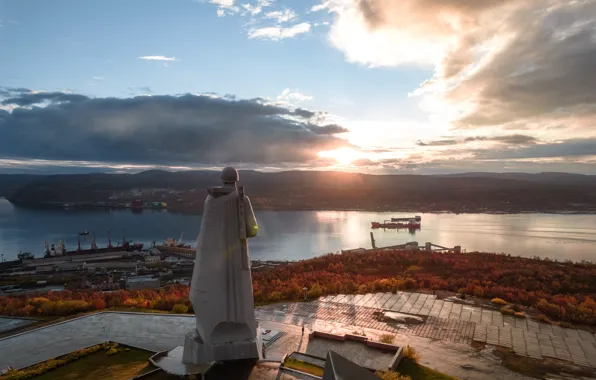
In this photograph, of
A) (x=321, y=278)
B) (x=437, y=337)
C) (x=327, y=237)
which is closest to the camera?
(x=437, y=337)

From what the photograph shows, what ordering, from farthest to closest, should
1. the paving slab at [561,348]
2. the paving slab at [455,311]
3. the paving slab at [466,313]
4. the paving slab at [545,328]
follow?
the paving slab at [455,311]
the paving slab at [466,313]
the paving slab at [545,328]
the paving slab at [561,348]

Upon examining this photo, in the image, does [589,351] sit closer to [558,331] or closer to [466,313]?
[558,331]

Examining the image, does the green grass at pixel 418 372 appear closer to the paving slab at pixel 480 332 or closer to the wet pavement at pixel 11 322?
the paving slab at pixel 480 332

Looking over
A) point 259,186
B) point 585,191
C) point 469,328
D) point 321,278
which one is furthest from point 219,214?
point 585,191

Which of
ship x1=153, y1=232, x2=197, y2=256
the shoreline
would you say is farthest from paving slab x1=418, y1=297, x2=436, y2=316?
the shoreline

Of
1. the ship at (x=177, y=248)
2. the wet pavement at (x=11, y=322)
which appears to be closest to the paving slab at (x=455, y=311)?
the wet pavement at (x=11, y=322)

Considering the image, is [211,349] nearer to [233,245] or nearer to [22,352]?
[233,245]

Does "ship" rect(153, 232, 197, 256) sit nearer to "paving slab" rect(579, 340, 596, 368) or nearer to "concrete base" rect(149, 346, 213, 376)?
"concrete base" rect(149, 346, 213, 376)
